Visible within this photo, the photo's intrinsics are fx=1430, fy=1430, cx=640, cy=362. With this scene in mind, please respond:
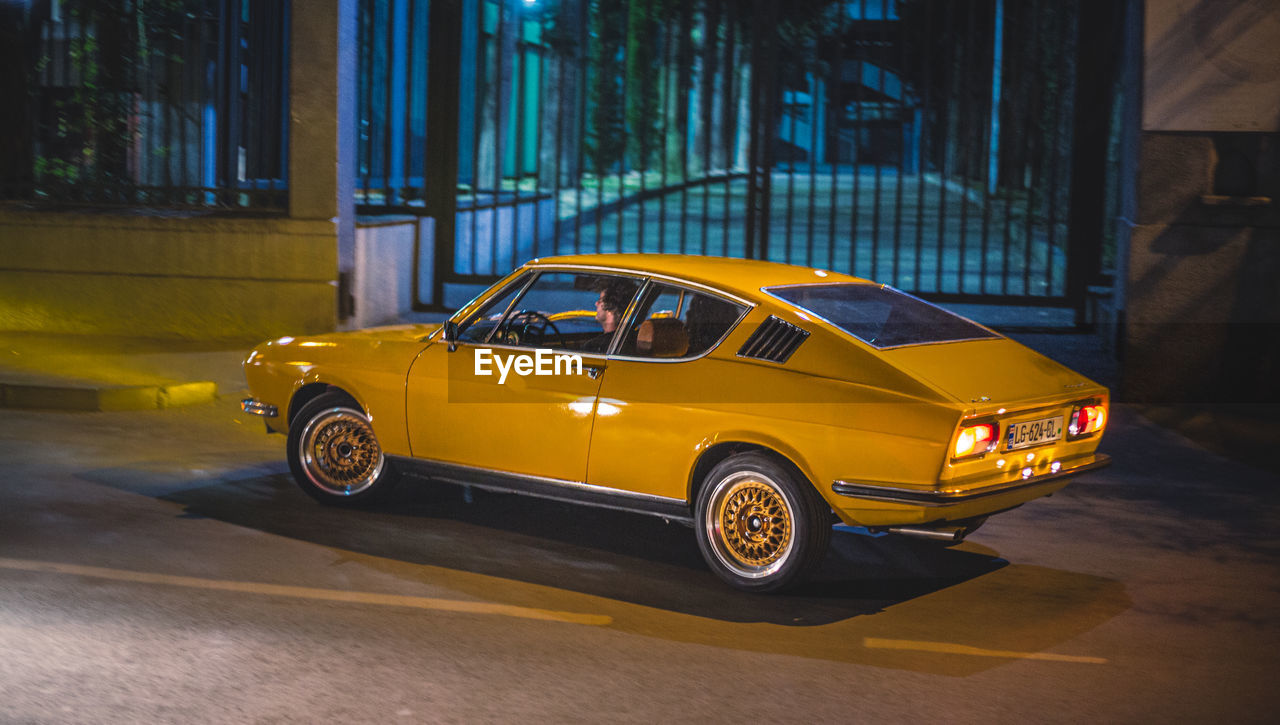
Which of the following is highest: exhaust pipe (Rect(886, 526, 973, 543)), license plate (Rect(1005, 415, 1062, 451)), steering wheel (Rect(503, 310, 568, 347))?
steering wheel (Rect(503, 310, 568, 347))

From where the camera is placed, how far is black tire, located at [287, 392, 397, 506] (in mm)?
7418

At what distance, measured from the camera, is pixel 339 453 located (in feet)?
24.6

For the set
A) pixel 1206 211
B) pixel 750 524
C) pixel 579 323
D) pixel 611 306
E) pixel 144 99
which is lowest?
pixel 750 524

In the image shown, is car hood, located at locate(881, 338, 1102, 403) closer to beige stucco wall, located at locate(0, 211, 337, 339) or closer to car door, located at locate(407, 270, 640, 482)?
car door, located at locate(407, 270, 640, 482)

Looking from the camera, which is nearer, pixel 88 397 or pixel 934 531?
pixel 934 531

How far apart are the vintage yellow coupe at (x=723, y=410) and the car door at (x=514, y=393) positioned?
0.01 meters

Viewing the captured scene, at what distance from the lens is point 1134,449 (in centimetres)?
966

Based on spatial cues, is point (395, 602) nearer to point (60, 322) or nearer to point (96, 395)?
point (96, 395)

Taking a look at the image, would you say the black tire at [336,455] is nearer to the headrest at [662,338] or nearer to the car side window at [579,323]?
the car side window at [579,323]

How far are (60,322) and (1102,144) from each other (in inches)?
391

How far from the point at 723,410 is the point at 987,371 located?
114 centimetres

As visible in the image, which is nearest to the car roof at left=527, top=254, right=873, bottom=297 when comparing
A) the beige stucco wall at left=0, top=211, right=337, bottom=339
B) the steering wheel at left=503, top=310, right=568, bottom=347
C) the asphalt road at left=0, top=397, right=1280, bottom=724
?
the steering wheel at left=503, top=310, right=568, bottom=347

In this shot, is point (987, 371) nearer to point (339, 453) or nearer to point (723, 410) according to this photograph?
point (723, 410)

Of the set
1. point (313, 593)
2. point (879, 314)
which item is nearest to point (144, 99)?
point (313, 593)
